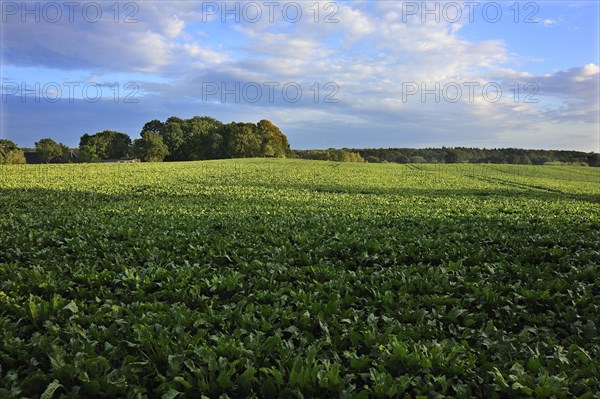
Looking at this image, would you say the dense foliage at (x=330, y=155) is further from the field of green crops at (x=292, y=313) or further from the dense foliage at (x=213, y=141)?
the field of green crops at (x=292, y=313)

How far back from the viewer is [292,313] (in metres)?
5.02

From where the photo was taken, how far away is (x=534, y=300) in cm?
592

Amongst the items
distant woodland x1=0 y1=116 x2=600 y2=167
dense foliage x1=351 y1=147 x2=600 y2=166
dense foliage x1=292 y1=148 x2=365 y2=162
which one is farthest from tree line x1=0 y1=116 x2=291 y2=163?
dense foliage x1=351 y1=147 x2=600 y2=166

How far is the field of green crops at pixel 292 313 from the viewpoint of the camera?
3641 millimetres

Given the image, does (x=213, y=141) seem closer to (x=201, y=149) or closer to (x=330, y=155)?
(x=201, y=149)

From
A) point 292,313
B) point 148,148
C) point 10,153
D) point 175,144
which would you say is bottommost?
point 292,313

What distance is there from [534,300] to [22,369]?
21.9 feet

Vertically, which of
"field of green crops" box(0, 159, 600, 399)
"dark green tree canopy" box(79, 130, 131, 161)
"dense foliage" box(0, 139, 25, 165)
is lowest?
"field of green crops" box(0, 159, 600, 399)

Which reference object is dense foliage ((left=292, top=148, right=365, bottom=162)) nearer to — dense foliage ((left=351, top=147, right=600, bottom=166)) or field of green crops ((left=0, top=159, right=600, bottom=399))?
dense foliage ((left=351, top=147, right=600, bottom=166))

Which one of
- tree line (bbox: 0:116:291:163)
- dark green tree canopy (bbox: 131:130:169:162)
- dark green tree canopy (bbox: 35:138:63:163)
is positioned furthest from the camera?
dark green tree canopy (bbox: 35:138:63:163)

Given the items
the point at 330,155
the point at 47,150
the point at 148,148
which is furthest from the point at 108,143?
the point at 330,155

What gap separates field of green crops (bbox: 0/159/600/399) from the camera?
3.64 metres

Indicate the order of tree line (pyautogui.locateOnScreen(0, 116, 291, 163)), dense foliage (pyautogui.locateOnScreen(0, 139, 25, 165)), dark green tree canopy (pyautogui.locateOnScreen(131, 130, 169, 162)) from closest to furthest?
dense foliage (pyautogui.locateOnScreen(0, 139, 25, 165)) < dark green tree canopy (pyautogui.locateOnScreen(131, 130, 169, 162)) < tree line (pyautogui.locateOnScreen(0, 116, 291, 163))

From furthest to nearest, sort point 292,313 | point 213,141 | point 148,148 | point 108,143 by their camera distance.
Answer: point 108,143 → point 213,141 → point 148,148 → point 292,313
